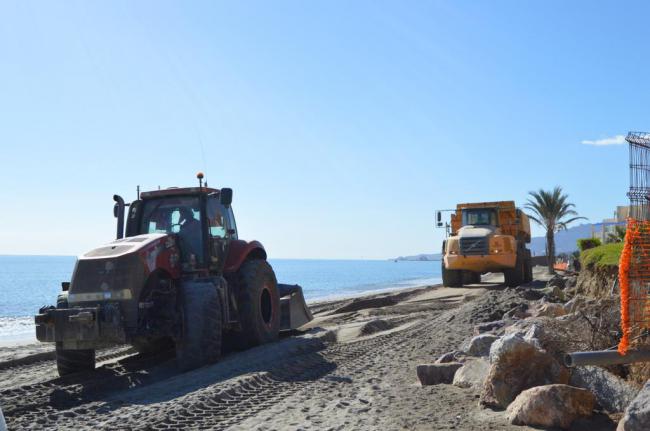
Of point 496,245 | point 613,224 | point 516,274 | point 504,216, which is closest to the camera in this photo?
point 496,245

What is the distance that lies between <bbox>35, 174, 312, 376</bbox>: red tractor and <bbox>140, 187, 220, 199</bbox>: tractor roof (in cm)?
1

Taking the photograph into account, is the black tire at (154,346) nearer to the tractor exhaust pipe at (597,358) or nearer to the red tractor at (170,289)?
the red tractor at (170,289)

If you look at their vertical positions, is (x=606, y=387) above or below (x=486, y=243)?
below

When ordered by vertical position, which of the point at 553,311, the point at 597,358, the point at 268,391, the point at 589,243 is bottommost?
the point at 268,391

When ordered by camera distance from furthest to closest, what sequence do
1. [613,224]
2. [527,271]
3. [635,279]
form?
[613,224], [527,271], [635,279]

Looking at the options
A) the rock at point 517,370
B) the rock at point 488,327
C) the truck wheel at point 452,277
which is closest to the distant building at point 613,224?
the truck wheel at point 452,277

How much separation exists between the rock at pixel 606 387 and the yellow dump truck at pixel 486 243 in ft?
52.1

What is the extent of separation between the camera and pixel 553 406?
497 centimetres

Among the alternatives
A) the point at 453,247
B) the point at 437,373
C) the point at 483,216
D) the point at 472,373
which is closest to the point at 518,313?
the point at 437,373

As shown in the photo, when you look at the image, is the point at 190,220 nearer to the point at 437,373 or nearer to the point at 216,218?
the point at 216,218

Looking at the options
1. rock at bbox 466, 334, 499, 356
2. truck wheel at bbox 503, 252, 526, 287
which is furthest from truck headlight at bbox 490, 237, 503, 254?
rock at bbox 466, 334, 499, 356

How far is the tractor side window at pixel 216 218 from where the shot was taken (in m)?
9.85

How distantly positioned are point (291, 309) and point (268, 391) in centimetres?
483

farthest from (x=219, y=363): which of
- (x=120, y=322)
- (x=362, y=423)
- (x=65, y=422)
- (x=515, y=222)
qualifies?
(x=515, y=222)
